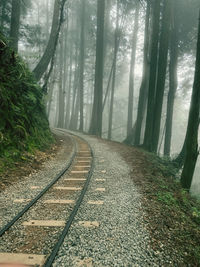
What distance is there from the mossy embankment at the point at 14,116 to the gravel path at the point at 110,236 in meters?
3.17

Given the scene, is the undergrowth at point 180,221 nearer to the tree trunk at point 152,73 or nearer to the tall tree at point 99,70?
the tree trunk at point 152,73

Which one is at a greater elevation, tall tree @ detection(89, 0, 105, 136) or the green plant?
tall tree @ detection(89, 0, 105, 136)

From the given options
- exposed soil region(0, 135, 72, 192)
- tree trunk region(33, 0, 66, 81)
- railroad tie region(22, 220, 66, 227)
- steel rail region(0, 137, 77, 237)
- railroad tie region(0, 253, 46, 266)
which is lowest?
railroad tie region(0, 253, 46, 266)

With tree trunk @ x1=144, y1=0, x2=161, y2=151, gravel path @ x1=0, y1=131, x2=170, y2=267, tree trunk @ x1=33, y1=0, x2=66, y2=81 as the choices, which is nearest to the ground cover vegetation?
gravel path @ x1=0, y1=131, x2=170, y2=267

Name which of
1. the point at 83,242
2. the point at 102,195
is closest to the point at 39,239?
the point at 83,242

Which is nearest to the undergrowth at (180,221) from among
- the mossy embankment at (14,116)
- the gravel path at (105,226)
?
the gravel path at (105,226)

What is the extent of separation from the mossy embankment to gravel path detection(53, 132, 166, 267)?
3166mm

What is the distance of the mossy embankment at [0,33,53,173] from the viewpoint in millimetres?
6074

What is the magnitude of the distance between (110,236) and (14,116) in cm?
550

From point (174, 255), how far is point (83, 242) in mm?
1308

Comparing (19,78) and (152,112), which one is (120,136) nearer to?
(152,112)

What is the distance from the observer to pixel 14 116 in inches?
267

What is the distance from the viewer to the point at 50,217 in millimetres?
3396

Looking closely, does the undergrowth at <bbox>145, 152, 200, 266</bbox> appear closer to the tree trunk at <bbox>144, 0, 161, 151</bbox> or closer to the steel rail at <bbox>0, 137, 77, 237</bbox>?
the steel rail at <bbox>0, 137, 77, 237</bbox>
